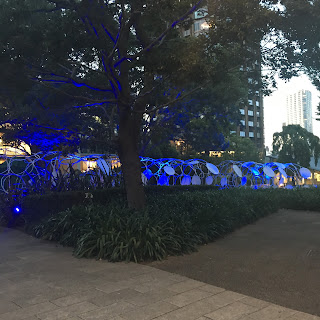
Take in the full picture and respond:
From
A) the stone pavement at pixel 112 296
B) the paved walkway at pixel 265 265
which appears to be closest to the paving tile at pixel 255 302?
the stone pavement at pixel 112 296

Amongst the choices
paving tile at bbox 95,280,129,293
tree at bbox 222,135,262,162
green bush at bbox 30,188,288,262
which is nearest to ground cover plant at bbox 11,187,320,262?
green bush at bbox 30,188,288,262

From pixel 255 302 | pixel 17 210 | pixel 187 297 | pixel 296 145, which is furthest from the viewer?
pixel 296 145

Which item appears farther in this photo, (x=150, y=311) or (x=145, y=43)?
(x=145, y=43)

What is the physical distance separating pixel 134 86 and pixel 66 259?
811 cm

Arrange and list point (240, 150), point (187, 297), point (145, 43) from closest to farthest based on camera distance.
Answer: point (187, 297), point (145, 43), point (240, 150)

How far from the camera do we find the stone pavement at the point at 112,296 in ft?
12.9

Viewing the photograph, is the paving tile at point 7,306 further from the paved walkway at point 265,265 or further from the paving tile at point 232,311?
the paved walkway at point 265,265

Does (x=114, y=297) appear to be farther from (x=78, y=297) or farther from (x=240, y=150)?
(x=240, y=150)

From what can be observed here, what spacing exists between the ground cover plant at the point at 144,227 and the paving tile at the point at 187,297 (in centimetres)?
200

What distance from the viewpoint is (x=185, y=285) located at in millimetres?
5012

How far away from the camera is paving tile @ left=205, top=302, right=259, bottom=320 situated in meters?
3.80

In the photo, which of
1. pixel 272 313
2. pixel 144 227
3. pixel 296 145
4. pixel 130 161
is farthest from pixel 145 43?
pixel 296 145

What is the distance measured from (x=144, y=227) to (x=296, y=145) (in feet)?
136

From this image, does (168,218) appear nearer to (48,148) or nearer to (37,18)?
(37,18)
